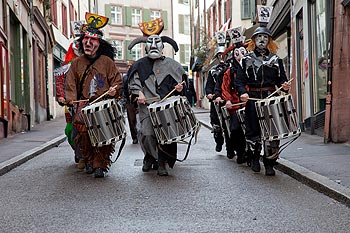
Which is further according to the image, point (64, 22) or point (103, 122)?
point (64, 22)

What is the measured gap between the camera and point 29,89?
2231 centimetres

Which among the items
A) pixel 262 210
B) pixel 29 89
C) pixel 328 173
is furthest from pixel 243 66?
pixel 29 89

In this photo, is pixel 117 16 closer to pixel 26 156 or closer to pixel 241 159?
pixel 26 156

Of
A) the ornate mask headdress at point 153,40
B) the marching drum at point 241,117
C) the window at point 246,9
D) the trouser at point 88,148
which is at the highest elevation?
the window at point 246,9

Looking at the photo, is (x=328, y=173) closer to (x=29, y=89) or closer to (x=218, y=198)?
(x=218, y=198)

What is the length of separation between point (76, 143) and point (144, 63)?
4.64 feet

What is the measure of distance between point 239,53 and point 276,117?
5.27 ft

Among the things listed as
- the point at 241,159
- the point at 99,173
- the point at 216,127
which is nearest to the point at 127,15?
the point at 216,127

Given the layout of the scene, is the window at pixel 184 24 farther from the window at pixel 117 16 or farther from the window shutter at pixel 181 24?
the window at pixel 117 16

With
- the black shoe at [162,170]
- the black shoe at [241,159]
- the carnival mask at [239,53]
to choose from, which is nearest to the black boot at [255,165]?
the black shoe at [241,159]

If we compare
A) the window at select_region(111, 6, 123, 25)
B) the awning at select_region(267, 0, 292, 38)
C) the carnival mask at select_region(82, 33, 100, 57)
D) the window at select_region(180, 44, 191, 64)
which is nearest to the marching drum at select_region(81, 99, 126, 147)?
the carnival mask at select_region(82, 33, 100, 57)

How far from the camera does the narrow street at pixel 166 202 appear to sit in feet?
18.5

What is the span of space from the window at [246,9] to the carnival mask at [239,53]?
743 inches

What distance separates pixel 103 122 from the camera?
27.6 ft
